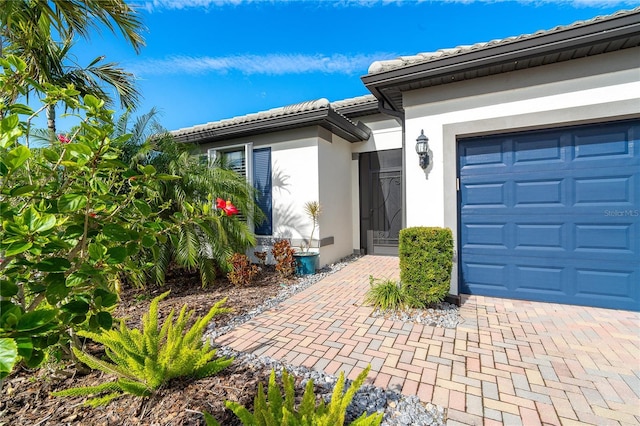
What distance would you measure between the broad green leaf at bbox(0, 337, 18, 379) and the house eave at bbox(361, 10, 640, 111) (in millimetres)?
5123

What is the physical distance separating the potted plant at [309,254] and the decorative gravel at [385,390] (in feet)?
7.27

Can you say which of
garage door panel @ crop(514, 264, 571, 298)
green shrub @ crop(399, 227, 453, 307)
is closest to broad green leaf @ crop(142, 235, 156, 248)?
green shrub @ crop(399, 227, 453, 307)

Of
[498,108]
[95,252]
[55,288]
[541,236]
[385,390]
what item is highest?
[498,108]

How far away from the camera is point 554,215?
4.38 metres

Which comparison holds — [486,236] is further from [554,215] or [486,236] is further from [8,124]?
[8,124]

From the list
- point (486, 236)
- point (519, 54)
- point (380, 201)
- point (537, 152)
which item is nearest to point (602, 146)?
point (537, 152)

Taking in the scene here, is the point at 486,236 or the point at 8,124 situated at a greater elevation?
the point at 8,124

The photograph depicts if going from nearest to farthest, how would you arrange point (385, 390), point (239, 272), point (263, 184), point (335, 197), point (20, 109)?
point (20, 109), point (385, 390), point (239, 272), point (263, 184), point (335, 197)

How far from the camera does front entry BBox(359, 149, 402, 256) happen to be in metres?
8.48

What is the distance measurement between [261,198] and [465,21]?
6030 millimetres

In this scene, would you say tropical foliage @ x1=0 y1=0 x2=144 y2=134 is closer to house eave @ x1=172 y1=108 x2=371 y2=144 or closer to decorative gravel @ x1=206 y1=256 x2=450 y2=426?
house eave @ x1=172 y1=108 x2=371 y2=144

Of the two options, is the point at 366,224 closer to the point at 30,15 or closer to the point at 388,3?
the point at 388,3

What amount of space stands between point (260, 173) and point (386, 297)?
4899 mm

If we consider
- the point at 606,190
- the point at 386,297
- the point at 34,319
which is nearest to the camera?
the point at 34,319
